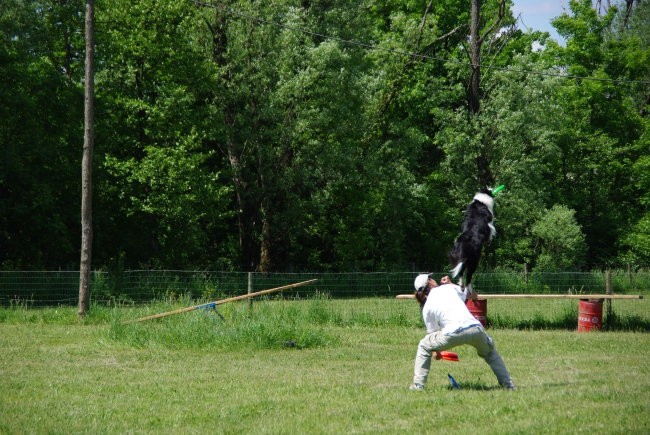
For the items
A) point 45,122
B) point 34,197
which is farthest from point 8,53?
point 34,197

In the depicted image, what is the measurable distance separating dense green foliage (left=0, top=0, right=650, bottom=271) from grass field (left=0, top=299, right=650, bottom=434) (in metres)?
11.2

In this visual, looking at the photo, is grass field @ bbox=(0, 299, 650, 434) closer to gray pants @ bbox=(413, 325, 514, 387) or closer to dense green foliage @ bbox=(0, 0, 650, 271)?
gray pants @ bbox=(413, 325, 514, 387)

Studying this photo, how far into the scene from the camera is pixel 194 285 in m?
23.0

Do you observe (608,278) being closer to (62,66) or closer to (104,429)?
(104,429)

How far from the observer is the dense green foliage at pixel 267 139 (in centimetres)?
3091

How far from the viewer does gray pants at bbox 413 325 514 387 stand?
1040 centimetres

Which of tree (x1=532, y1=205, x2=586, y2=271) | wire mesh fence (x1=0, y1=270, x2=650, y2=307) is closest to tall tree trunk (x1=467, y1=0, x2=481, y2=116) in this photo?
tree (x1=532, y1=205, x2=586, y2=271)

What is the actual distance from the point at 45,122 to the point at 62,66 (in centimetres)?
531

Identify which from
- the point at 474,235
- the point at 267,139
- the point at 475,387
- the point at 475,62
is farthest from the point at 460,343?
the point at 475,62

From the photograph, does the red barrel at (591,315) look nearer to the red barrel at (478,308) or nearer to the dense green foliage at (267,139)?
the red barrel at (478,308)

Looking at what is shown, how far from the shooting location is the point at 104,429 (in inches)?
352

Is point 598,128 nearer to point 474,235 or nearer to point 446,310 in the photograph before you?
point 474,235

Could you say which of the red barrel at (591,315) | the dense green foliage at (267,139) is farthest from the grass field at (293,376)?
the dense green foliage at (267,139)

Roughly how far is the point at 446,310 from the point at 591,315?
978cm
